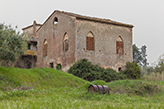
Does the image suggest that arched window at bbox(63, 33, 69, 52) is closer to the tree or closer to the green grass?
the green grass

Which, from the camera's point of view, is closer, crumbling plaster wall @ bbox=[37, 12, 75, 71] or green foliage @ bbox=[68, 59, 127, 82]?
green foliage @ bbox=[68, 59, 127, 82]

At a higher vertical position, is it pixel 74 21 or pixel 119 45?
pixel 74 21

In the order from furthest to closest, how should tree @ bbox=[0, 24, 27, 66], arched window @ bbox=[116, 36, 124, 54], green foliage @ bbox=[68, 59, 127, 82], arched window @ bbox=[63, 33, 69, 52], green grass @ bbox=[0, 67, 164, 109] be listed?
1. arched window @ bbox=[116, 36, 124, 54]
2. arched window @ bbox=[63, 33, 69, 52]
3. green foliage @ bbox=[68, 59, 127, 82]
4. tree @ bbox=[0, 24, 27, 66]
5. green grass @ bbox=[0, 67, 164, 109]

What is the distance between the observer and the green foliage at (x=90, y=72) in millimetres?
21734

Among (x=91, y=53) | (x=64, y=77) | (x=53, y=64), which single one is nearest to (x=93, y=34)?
(x=91, y=53)

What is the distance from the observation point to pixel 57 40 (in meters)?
27.3

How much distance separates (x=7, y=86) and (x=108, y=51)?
48.5ft

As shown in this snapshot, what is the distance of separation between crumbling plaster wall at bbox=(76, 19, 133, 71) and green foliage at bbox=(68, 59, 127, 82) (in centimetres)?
104

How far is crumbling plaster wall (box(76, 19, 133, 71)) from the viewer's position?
2377 centimetres

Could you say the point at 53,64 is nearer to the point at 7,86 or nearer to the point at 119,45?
the point at 119,45

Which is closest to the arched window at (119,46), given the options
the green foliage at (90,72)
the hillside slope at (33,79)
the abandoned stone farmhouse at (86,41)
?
the abandoned stone farmhouse at (86,41)

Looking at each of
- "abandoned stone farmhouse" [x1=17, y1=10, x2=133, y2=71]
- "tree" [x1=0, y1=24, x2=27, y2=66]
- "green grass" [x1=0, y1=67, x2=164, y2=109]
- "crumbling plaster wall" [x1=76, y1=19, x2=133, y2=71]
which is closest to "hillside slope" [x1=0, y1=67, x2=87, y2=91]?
"green grass" [x1=0, y1=67, x2=164, y2=109]

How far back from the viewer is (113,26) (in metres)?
26.5

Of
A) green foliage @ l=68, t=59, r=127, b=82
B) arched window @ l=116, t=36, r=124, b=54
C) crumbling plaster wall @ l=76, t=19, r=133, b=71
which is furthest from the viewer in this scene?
arched window @ l=116, t=36, r=124, b=54
